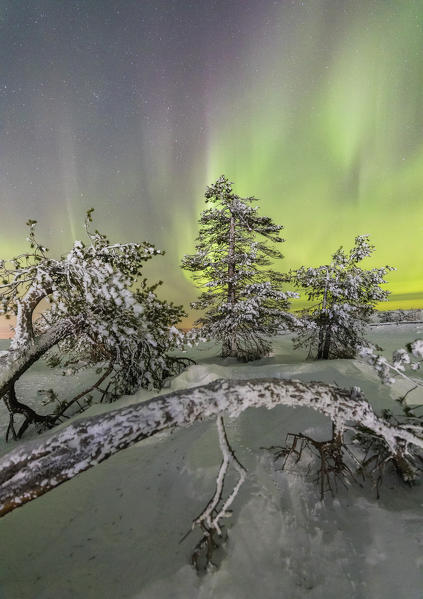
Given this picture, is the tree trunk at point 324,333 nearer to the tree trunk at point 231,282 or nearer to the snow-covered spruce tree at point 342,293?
the snow-covered spruce tree at point 342,293

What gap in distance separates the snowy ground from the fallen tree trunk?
3.41 ft

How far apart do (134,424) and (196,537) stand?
181cm

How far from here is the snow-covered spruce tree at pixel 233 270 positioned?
13.2 metres

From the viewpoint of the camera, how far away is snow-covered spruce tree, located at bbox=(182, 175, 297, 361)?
13.2 m

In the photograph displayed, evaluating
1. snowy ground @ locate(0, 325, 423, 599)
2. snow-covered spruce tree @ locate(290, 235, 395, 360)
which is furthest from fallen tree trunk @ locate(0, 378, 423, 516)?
snow-covered spruce tree @ locate(290, 235, 395, 360)

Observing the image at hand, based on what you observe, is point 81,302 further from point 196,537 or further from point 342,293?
point 342,293

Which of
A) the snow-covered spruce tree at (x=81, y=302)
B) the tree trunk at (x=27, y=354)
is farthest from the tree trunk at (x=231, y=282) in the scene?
the tree trunk at (x=27, y=354)

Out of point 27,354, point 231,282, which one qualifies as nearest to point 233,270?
point 231,282

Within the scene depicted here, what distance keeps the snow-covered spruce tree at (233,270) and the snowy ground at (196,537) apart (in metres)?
8.89

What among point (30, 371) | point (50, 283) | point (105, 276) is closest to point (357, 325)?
point (105, 276)

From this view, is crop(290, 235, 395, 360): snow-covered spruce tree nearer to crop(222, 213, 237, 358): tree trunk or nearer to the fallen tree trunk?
crop(222, 213, 237, 358): tree trunk

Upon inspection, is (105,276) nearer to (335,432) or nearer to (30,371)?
(335,432)

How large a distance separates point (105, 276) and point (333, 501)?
5.24 metres

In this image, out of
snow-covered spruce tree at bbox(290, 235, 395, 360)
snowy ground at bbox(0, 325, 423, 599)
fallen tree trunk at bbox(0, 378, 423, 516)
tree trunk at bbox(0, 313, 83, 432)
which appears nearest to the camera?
fallen tree trunk at bbox(0, 378, 423, 516)
